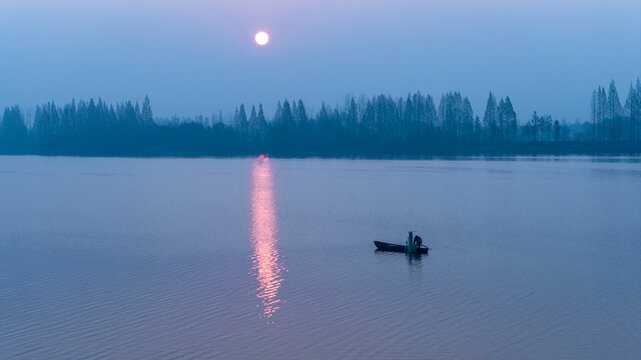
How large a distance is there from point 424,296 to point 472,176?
126 feet

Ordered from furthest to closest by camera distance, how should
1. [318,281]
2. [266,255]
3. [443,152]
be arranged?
[443,152]
[266,255]
[318,281]

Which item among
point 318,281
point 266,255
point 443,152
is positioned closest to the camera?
point 318,281

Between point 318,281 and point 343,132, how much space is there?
10643cm

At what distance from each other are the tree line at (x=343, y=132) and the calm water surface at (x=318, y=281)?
75626 mm

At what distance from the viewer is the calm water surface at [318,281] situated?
34.1 feet

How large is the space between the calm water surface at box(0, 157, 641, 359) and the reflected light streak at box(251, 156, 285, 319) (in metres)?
Answer: 0.08

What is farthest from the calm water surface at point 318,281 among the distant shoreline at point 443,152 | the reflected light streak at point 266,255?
the distant shoreline at point 443,152

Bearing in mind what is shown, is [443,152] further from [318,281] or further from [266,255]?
[318,281]

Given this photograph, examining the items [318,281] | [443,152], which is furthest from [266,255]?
[443,152]

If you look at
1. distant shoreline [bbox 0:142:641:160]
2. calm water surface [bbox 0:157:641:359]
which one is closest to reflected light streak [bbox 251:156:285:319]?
calm water surface [bbox 0:157:641:359]

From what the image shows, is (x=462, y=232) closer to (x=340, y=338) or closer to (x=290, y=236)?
(x=290, y=236)

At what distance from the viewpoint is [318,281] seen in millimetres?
14773

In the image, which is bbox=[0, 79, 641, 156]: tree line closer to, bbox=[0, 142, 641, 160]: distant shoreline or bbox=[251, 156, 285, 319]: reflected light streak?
bbox=[0, 142, 641, 160]: distant shoreline

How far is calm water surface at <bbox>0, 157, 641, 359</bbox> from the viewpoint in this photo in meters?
10.4
